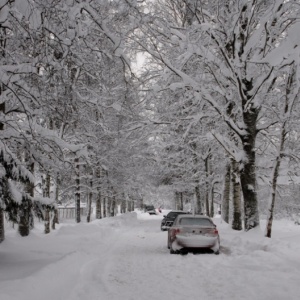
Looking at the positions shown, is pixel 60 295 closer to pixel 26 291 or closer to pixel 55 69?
pixel 26 291

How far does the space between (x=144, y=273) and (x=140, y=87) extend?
11.1 m

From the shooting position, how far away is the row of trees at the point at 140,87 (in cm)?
686

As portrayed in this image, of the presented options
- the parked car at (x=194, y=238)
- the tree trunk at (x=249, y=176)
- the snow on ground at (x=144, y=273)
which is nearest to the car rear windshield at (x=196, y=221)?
the parked car at (x=194, y=238)

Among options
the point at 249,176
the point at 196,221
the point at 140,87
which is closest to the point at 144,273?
the point at 196,221

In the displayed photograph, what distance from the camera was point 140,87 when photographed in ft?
62.6

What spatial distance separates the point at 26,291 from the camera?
6387mm

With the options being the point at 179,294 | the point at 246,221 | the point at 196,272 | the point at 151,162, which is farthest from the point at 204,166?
the point at 179,294

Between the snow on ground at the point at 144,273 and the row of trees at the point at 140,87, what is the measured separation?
4.31 ft

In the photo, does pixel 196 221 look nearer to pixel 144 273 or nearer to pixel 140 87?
pixel 144 273

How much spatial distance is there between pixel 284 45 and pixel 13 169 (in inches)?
218

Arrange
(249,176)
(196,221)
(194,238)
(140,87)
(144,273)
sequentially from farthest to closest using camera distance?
(140,87)
(249,176)
(196,221)
(194,238)
(144,273)

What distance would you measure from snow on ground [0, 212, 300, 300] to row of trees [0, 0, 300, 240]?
1315 millimetres

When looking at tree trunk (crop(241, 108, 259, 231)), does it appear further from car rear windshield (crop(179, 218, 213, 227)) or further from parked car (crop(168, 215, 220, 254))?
parked car (crop(168, 215, 220, 254))

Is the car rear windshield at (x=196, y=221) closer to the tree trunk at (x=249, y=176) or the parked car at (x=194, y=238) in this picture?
the parked car at (x=194, y=238)
